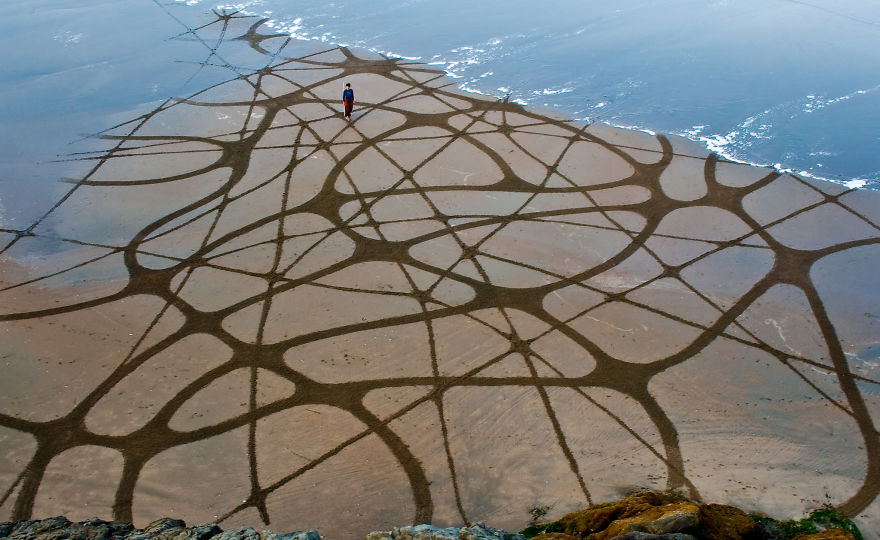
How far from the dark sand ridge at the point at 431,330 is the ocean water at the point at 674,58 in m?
1.56

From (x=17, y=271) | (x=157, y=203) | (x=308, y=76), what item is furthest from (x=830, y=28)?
(x=17, y=271)

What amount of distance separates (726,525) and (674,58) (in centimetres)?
1536

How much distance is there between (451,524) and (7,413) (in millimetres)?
6075

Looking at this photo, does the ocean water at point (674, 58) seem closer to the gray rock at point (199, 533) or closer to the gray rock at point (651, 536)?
the gray rock at point (651, 536)

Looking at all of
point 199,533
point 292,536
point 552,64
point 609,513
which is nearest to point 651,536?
point 609,513

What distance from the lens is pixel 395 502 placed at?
342 inches

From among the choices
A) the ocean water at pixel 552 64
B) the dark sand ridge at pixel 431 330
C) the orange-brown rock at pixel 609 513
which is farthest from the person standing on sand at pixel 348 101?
the orange-brown rock at pixel 609 513

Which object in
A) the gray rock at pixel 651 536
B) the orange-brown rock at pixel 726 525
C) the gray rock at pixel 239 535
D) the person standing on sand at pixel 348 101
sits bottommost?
the orange-brown rock at pixel 726 525

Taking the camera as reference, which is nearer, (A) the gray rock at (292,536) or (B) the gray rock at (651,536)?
(B) the gray rock at (651,536)

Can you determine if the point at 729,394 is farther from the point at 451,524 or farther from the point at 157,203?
the point at 157,203

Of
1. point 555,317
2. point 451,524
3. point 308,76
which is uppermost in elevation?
point 308,76

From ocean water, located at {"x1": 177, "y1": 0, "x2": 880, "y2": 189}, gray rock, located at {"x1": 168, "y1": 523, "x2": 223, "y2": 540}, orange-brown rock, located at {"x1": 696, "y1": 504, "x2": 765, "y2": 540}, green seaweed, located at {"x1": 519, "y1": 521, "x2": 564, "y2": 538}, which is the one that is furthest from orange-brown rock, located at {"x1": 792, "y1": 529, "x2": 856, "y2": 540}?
ocean water, located at {"x1": 177, "y1": 0, "x2": 880, "y2": 189}

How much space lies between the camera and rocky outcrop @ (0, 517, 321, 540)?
6.95 meters

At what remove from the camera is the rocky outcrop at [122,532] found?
695 cm
